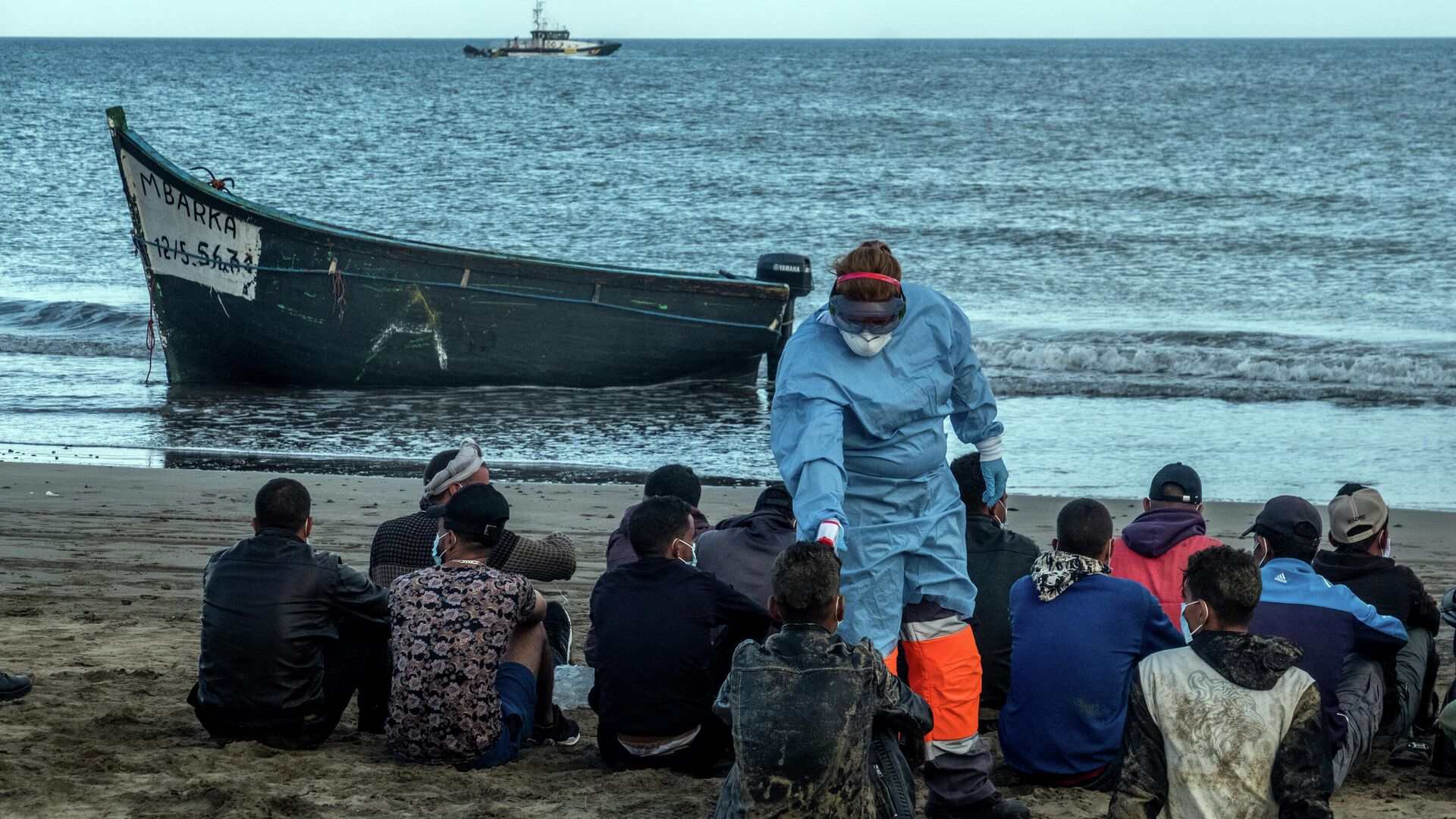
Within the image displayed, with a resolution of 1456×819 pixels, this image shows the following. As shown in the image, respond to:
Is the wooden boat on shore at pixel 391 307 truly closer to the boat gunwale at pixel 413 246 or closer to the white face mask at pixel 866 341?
the boat gunwale at pixel 413 246

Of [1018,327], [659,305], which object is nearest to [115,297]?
[659,305]

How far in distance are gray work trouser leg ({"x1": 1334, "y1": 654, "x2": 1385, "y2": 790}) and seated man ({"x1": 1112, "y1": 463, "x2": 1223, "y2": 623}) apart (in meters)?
0.52

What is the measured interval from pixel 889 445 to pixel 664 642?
81 centimetres

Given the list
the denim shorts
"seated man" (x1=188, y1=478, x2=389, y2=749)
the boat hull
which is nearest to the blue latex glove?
the denim shorts

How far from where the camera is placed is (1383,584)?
404 centimetres

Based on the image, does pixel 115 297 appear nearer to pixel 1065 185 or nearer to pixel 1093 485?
pixel 1093 485

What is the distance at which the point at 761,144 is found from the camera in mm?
46031

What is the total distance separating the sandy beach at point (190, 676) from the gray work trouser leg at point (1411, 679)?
16cm

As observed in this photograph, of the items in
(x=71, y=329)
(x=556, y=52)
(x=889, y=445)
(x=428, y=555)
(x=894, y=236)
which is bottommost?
(x=71, y=329)

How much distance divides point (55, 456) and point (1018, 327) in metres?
12.8

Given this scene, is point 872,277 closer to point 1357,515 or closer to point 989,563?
point 989,563

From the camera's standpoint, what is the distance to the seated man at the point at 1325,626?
12.0 feet

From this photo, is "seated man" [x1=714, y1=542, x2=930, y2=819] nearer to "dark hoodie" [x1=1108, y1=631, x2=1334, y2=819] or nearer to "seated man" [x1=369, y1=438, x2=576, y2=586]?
"dark hoodie" [x1=1108, y1=631, x2=1334, y2=819]

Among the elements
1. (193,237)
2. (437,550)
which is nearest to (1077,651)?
(437,550)
